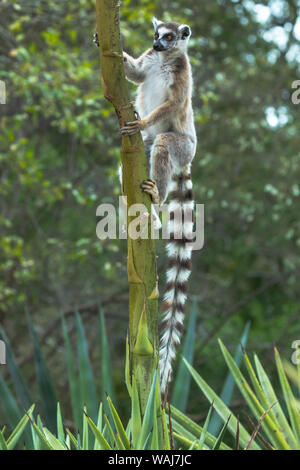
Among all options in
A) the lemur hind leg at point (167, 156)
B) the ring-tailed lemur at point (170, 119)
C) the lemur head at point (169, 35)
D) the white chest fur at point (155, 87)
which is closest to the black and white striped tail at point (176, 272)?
the ring-tailed lemur at point (170, 119)

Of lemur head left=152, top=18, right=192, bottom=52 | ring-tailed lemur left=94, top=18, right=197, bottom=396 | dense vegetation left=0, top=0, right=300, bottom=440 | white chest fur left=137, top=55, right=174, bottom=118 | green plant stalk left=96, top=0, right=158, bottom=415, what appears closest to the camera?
green plant stalk left=96, top=0, right=158, bottom=415

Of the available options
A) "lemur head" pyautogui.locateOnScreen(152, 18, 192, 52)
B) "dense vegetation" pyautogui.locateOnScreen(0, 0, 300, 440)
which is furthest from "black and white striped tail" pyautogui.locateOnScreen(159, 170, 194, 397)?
"dense vegetation" pyautogui.locateOnScreen(0, 0, 300, 440)

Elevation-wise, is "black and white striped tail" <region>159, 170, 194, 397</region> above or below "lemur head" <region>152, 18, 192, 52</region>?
below

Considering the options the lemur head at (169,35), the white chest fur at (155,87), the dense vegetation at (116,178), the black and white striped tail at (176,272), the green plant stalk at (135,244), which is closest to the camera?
the green plant stalk at (135,244)

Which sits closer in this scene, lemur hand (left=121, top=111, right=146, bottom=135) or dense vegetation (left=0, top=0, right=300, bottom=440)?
lemur hand (left=121, top=111, right=146, bottom=135)

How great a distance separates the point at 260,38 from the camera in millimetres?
7668

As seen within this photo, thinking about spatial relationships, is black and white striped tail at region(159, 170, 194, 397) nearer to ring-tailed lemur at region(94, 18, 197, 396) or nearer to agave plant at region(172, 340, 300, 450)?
ring-tailed lemur at region(94, 18, 197, 396)

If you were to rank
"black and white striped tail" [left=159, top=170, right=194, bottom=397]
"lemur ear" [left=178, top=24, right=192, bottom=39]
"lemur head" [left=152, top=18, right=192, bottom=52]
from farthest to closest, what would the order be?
1. "lemur ear" [left=178, top=24, right=192, bottom=39]
2. "lemur head" [left=152, top=18, right=192, bottom=52]
3. "black and white striped tail" [left=159, top=170, right=194, bottom=397]

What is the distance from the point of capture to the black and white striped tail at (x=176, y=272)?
7.09ft

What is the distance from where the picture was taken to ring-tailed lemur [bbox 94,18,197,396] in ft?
9.77

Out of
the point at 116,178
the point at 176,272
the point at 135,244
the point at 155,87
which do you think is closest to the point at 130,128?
the point at 135,244

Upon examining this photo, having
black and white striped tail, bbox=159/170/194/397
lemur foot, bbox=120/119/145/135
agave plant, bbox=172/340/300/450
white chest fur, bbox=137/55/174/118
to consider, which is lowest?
agave plant, bbox=172/340/300/450

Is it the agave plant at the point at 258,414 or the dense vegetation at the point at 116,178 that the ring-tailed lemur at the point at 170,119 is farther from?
the dense vegetation at the point at 116,178

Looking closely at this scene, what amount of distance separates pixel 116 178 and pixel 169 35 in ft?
9.32
